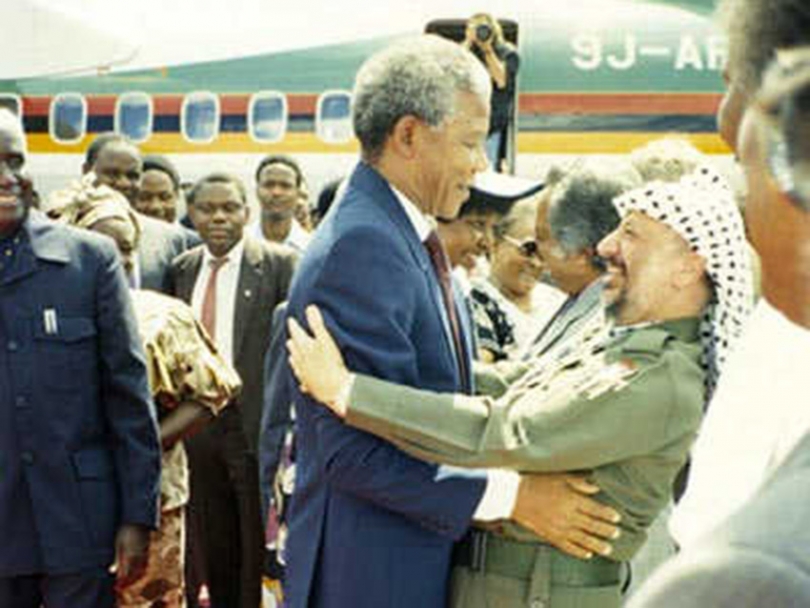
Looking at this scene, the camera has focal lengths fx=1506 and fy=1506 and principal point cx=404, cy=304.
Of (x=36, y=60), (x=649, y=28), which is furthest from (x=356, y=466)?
(x=36, y=60)

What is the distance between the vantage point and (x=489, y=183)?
4.48m

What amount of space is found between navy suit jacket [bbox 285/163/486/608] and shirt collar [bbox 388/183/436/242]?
2 centimetres

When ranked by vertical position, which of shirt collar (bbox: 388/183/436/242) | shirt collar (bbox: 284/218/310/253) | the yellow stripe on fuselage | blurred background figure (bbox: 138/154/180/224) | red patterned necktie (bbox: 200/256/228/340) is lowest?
the yellow stripe on fuselage

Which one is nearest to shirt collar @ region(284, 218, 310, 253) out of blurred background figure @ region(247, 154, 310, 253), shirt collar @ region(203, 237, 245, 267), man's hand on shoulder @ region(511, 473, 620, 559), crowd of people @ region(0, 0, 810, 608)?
blurred background figure @ region(247, 154, 310, 253)

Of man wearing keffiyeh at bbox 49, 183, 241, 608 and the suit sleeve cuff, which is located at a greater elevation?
the suit sleeve cuff

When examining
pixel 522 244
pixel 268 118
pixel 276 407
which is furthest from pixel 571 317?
pixel 268 118

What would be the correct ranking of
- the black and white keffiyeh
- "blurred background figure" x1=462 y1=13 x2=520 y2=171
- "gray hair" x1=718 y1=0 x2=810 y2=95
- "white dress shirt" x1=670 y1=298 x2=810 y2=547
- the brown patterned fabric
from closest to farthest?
"gray hair" x1=718 y1=0 x2=810 y2=95 → "white dress shirt" x1=670 y1=298 x2=810 y2=547 → the black and white keffiyeh → the brown patterned fabric → "blurred background figure" x1=462 y1=13 x2=520 y2=171

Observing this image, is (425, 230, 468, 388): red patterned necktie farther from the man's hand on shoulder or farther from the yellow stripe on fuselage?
the yellow stripe on fuselage

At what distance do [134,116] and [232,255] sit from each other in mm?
6391

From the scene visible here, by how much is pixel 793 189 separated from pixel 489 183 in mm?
3517

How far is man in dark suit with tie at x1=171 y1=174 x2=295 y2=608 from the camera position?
6027mm

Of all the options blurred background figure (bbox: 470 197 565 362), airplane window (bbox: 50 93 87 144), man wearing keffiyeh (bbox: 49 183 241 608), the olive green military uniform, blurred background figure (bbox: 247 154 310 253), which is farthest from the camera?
airplane window (bbox: 50 93 87 144)

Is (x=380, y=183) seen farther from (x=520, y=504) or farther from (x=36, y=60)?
(x=36, y=60)

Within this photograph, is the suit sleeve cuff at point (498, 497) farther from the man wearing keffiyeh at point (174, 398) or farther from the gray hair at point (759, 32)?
the gray hair at point (759, 32)
